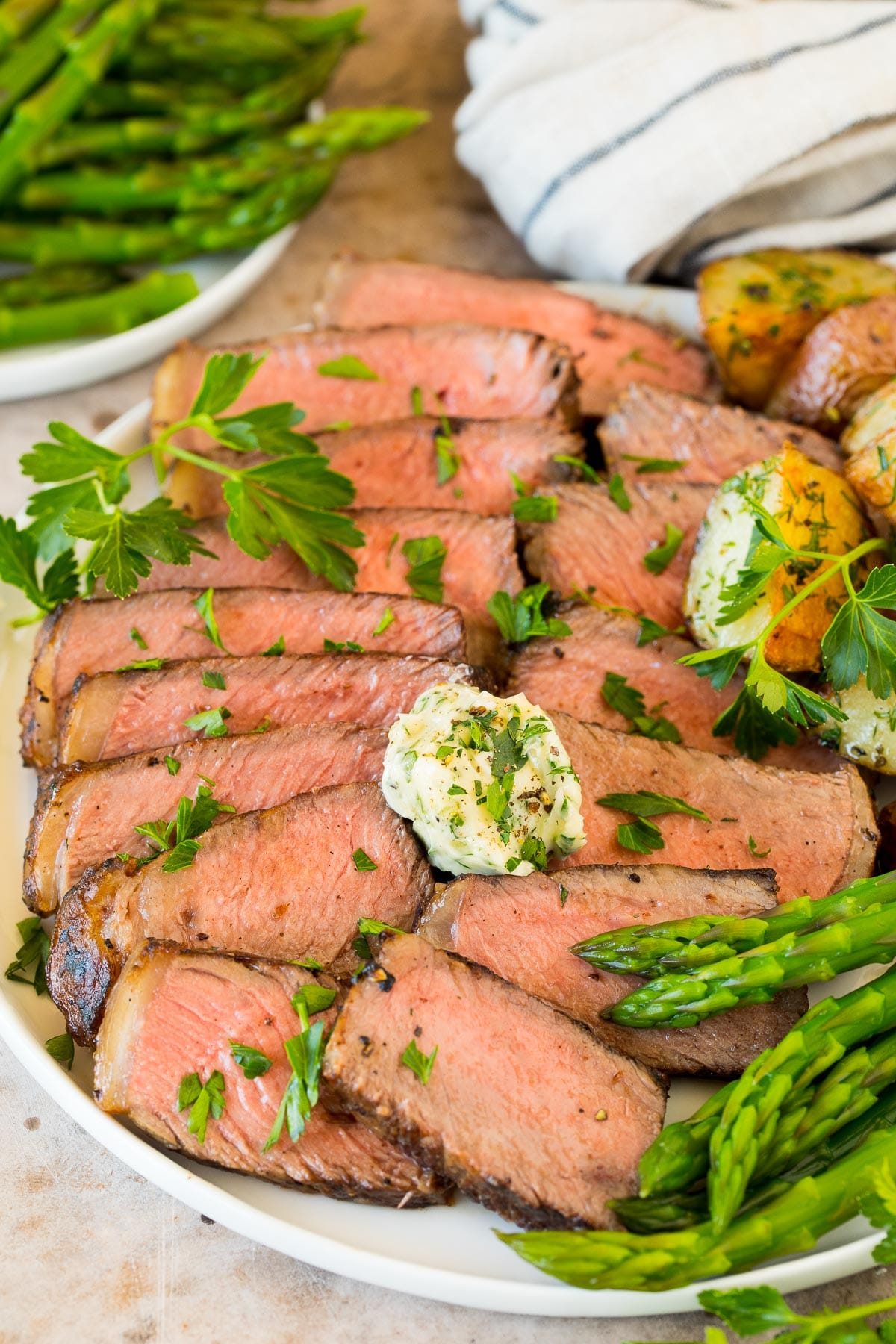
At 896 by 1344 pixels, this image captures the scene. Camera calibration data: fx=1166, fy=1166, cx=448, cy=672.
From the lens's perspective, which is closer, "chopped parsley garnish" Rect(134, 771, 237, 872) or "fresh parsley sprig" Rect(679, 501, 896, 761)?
"chopped parsley garnish" Rect(134, 771, 237, 872)

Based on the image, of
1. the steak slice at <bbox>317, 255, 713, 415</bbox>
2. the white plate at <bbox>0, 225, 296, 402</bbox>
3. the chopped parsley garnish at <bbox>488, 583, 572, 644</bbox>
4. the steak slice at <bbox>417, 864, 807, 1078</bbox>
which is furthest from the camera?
the white plate at <bbox>0, 225, 296, 402</bbox>

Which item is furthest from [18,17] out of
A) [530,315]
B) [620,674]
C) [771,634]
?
[771,634]

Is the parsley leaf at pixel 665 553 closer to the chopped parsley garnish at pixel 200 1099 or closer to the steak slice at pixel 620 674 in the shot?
the steak slice at pixel 620 674

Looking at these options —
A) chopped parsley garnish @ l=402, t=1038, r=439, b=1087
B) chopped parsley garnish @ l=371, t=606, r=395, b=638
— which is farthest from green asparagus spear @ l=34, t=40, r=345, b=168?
chopped parsley garnish @ l=402, t=1038, r=439, b=1087

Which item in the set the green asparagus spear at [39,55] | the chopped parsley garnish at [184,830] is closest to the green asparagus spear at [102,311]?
the green asparagus spear at [39,55]

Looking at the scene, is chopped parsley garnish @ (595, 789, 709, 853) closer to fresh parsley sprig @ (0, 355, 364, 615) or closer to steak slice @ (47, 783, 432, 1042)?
steak slice @ (47, 783, 432, 1042)
